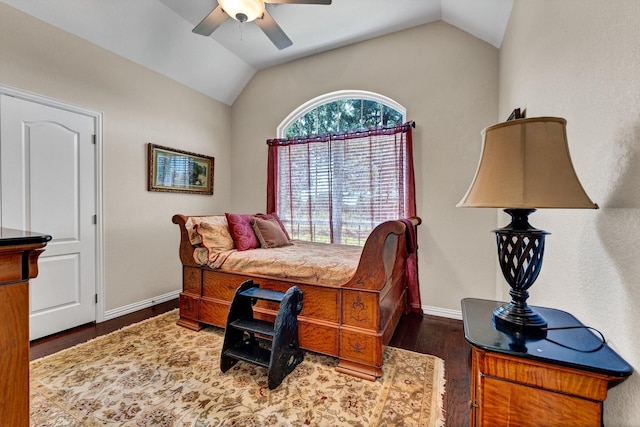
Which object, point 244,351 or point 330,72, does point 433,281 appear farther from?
point 330,72

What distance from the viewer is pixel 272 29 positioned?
7.77 feet

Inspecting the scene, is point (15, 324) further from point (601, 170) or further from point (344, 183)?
point (344, 183)

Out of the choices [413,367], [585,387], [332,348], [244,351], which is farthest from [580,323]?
[244,351]

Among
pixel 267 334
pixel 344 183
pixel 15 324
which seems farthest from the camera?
pixel 344 183

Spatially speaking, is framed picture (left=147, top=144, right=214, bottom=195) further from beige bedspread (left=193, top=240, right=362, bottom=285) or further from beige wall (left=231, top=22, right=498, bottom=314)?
beige wall (left=231, top=22, right=498, bottom=314)

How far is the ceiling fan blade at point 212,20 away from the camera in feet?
7.11

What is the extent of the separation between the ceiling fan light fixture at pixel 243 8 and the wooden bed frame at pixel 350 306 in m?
1.73

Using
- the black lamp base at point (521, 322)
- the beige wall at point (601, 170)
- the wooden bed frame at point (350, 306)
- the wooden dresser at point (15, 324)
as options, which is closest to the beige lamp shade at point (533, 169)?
the beige wall at point (601, 170)

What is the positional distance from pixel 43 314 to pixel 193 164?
215 centimetres

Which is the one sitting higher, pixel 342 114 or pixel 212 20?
pixel 212 20

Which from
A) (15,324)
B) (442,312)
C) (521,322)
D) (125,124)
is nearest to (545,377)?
(521,322)

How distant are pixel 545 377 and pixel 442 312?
7.73 ft

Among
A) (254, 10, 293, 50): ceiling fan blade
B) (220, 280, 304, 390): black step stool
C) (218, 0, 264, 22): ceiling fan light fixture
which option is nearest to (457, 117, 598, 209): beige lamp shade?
(220, 280, 304, 390): black step stool

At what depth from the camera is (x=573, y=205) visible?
831 millimetres
